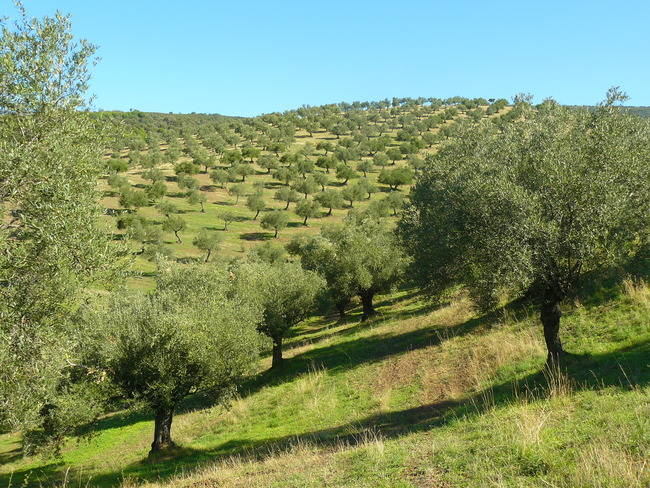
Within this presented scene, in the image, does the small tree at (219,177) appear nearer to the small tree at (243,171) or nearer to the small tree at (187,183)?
the small tree at (243,171)

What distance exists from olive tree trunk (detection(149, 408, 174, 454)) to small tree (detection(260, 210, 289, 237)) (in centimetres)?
8477

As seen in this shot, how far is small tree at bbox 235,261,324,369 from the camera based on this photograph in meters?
40.2

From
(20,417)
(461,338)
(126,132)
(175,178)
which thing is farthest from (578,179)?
(175,178)

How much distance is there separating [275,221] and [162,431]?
85251 mm

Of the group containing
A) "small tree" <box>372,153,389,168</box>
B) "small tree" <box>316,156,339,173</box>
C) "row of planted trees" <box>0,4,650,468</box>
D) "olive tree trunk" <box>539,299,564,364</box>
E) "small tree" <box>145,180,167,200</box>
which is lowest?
"olive tree trunk" <box>539,299,564,364</box>

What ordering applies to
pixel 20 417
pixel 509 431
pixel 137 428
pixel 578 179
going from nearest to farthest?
1. pixel 509 431
2. pixel 20 417
3. pixel 578 179
4. pixel 137 428

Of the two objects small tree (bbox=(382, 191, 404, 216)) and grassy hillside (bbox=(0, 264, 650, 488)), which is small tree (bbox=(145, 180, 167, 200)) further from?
grassy hillside (bbox=(0, 264, 650, 488))

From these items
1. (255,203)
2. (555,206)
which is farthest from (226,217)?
(555,206)

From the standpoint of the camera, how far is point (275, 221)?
358ft

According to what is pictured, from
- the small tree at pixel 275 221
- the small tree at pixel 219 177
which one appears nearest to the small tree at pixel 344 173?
the small tree at pixel 219 177

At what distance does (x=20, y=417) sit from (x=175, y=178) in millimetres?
142544

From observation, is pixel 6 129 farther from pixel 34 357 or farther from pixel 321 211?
pixel 321 211

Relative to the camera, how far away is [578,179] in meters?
16.1

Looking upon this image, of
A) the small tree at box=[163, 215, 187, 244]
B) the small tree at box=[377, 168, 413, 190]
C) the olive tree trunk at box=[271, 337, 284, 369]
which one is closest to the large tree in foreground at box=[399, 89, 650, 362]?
the olive tree trunk at box=[271, 337, 284, 369]
